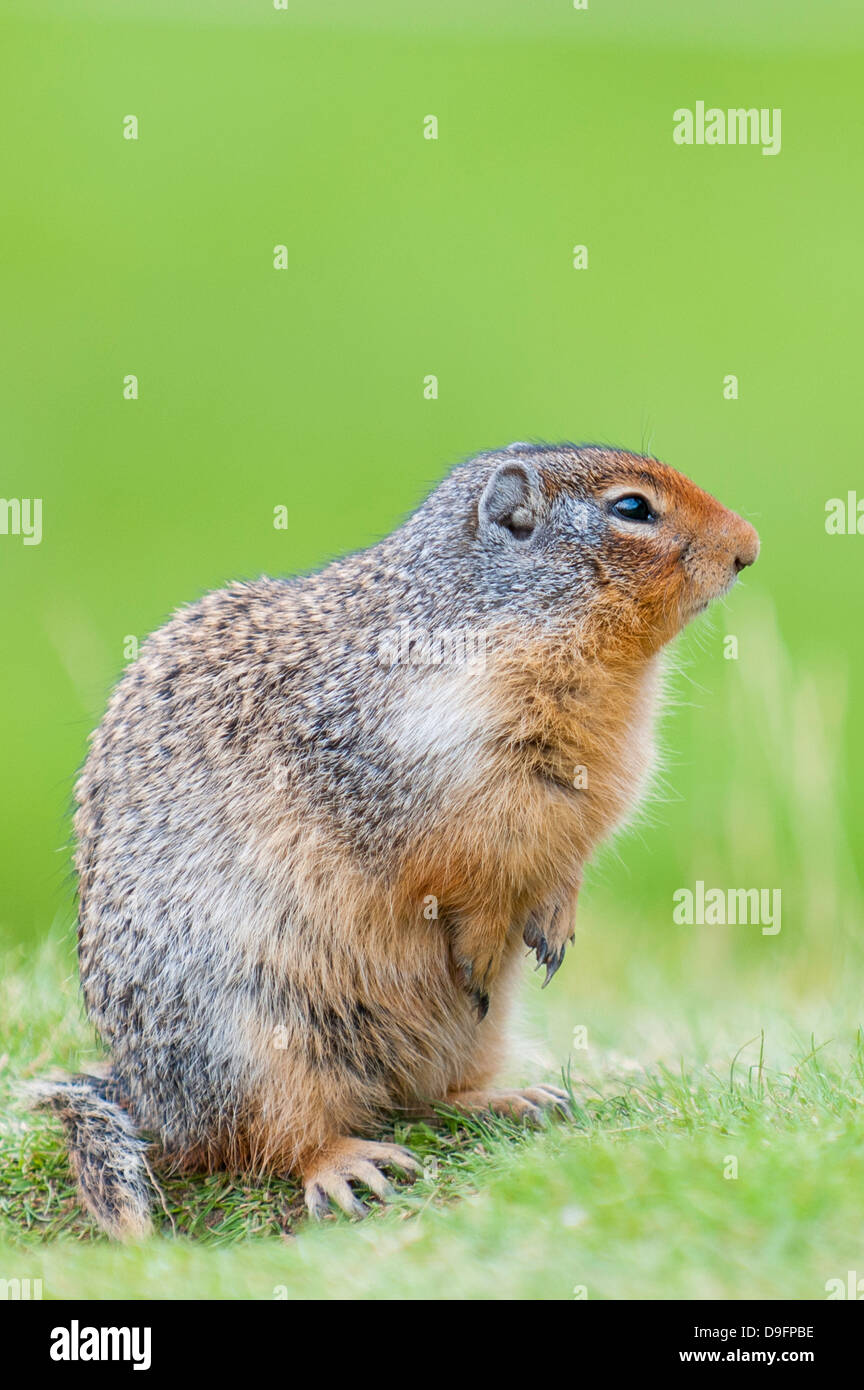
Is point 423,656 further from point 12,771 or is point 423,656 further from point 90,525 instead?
point 90,525

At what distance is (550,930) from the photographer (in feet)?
22.7

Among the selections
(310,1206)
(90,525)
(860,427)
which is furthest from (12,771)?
(310,1206)

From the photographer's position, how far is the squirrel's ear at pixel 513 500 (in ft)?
22.6

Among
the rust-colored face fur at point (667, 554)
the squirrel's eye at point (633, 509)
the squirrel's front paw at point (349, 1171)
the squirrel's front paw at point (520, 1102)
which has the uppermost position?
the squirrel's eye at point (633, 509)

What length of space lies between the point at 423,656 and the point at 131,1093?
2.24 m

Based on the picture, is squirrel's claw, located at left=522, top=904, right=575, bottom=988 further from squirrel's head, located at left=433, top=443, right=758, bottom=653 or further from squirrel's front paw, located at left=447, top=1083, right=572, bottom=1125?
squirrel's head, located at left=433, top=443, right=758, bottom=653

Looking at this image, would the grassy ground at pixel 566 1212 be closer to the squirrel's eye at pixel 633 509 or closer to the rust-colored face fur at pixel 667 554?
the rust-colored face fur at pixel 667 554

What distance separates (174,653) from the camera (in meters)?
7.42

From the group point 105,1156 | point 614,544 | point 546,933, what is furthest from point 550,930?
point 105,1156

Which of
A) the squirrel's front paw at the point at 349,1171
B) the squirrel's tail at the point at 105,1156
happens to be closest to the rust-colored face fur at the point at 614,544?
the squirrel's front paw at the point at 349,1171

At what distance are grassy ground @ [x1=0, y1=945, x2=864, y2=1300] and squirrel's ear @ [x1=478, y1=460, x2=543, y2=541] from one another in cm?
234

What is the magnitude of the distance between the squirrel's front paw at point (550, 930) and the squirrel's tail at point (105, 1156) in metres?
1.82

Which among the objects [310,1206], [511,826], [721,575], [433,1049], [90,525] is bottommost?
[310,1206]

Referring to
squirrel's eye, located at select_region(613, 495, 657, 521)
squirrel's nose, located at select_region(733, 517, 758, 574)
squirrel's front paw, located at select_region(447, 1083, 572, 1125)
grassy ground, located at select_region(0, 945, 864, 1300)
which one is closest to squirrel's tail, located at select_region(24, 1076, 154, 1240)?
grassy ground, located at select_region(0, 945, 864, 1300)
